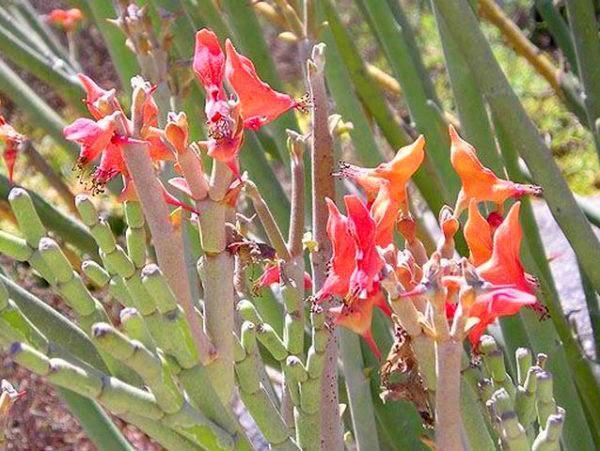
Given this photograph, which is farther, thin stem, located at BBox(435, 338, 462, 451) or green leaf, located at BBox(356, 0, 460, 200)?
green leaf, located at BBox(356, 0, 460, 200)

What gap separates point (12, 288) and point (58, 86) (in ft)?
2.27

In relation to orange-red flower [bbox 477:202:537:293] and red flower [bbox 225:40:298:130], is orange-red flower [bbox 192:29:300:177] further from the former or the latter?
orange-red flower [bbox 477:202:537:293]

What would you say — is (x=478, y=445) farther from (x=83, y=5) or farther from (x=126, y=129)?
(x=83, y=5)

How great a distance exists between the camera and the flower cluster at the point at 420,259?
0.53 metres

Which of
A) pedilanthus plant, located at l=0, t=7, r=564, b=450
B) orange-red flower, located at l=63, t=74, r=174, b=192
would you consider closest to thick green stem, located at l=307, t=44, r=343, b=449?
pedilanthus plant, located at l=0, t=7, r=564, b=450

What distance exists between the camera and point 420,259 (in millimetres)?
635

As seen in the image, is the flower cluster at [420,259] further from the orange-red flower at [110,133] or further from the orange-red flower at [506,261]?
the orange-red flower at [110,133]

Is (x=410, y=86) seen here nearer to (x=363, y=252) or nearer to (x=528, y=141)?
(x=528, y=141)

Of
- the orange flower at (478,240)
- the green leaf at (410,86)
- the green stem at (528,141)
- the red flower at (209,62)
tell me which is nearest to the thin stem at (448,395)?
the orange flower at (478,240)

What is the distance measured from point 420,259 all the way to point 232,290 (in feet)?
0.36

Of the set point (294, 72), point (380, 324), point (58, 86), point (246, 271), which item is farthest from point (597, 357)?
point (294, 72)

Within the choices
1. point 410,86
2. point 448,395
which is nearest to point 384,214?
point 448,395

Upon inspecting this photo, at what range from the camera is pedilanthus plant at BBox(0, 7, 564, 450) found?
1.75 ft

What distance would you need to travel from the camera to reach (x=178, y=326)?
1.79 feet
